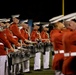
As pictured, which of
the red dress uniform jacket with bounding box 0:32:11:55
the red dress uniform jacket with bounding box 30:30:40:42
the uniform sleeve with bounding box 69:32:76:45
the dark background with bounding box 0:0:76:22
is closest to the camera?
the uniform sleeve with bounding box 69:32:76:45

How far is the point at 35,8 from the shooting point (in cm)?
2806

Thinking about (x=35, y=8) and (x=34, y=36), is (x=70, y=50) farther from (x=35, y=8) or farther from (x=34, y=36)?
(x=35, y=8)

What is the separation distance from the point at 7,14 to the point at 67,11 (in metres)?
4.22

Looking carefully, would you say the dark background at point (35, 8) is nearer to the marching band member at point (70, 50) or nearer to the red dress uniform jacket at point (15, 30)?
the red dress uniform jacket at point (15, 30)

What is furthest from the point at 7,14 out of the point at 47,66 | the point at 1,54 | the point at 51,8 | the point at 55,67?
the point at 55,67

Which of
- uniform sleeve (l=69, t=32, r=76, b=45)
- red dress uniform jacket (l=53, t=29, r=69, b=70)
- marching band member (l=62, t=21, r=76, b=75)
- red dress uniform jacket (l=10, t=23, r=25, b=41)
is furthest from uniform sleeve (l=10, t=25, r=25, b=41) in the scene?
uniform sleeve (l=69, t=32, r=76, b=45)

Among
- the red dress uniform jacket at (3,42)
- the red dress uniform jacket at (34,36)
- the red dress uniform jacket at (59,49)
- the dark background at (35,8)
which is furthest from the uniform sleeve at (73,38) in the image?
the dark background at (35,8)

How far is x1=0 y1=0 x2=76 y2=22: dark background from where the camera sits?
26.4m

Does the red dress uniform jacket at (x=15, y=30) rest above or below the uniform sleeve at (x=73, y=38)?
above

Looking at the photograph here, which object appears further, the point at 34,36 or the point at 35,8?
the point at 35,8

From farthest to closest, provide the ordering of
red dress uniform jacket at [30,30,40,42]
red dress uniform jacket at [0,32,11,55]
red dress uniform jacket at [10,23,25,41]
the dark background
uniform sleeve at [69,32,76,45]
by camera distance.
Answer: the dark background, red dress uniform jacket at [30,30,40,42], red dress uniform jacket at [10,23,25,41], red dress uniform jacket at [0,32,11,55], uniform sleeve at [69,32,76,45]

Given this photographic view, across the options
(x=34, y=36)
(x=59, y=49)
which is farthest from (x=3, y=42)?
(x=34, y=36)

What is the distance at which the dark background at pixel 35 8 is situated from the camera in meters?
26.4

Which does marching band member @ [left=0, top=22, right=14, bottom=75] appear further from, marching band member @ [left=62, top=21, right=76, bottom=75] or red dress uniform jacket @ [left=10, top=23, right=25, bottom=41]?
marching band member @ [left=62, top=21, right=76, bottom=75]
